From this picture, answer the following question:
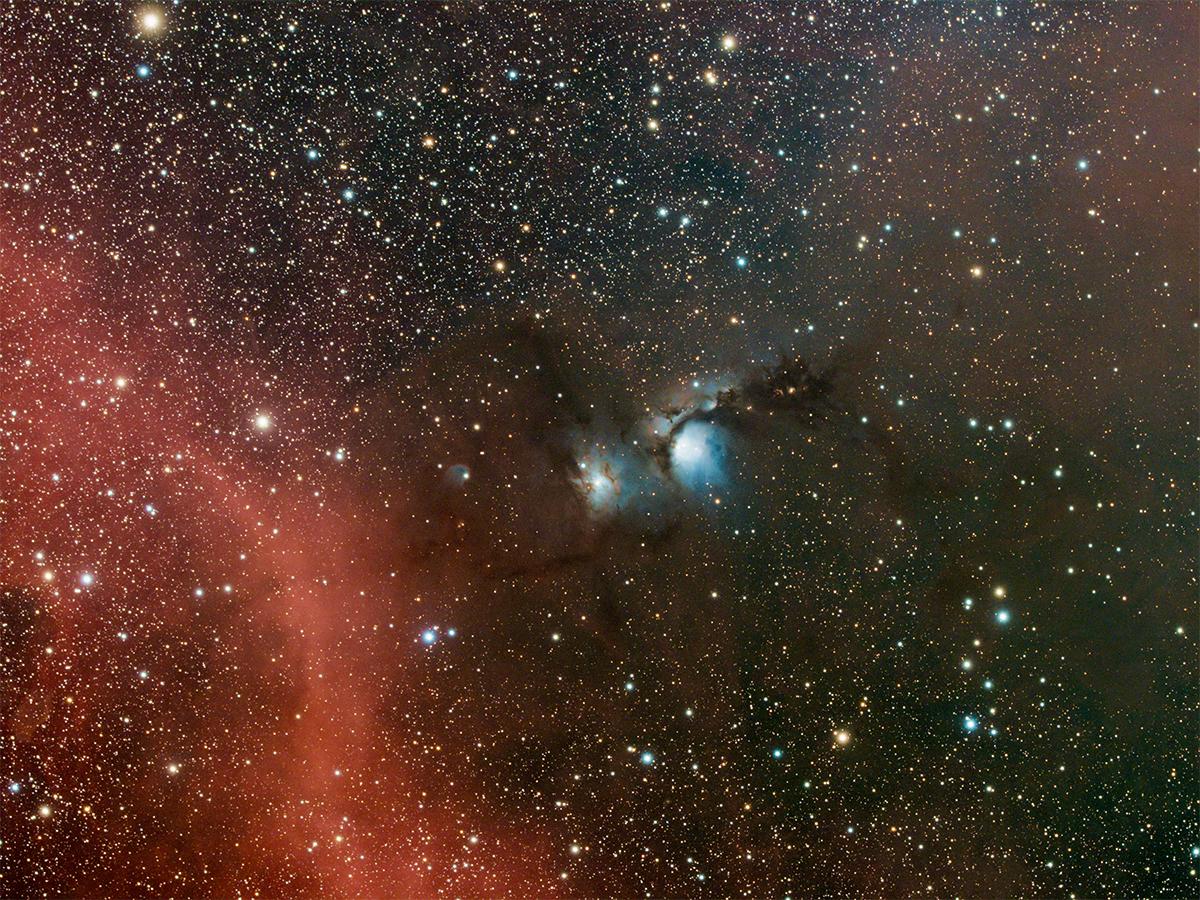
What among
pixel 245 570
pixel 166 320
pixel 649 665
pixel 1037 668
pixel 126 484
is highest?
pixel 166 320

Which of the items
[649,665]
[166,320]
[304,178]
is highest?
[304,178]

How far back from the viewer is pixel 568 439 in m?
0.94

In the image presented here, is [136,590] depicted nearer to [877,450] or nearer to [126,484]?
[126,484]

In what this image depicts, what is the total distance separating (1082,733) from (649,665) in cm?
74

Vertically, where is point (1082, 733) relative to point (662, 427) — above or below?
below

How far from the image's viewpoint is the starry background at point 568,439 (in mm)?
918

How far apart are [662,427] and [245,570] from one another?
0.68 metres

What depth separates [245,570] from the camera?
934mm

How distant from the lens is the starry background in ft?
3.01

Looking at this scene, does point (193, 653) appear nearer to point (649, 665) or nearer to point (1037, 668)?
point (649, 665)

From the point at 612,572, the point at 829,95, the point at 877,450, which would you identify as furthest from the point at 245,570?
the point at 829,95

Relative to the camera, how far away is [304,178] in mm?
922

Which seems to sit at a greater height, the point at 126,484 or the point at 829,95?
the point at 829,95

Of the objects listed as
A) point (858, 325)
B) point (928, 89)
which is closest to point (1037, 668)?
point (858, 325)
